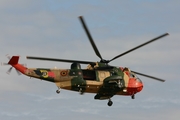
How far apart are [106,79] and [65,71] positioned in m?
5.43

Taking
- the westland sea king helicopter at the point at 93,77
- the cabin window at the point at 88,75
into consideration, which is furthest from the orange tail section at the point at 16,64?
the cabin window at the point at 88,75

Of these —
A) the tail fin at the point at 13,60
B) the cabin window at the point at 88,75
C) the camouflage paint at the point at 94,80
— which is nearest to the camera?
the tail fin at the point at 13,60

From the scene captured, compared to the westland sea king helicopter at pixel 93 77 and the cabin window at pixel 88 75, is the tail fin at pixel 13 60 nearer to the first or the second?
the westland sea king helicopter at pixel 93 77

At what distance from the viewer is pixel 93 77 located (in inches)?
4395

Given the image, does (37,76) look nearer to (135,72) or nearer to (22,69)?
(22,69)

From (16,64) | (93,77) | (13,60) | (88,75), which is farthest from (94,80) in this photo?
(13,60)

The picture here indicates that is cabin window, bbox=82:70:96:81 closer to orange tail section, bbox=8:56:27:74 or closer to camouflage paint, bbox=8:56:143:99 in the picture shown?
camouflage paint, bbox=8:56:143:99

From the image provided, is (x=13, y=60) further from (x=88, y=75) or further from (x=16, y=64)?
(x=88, y=75)

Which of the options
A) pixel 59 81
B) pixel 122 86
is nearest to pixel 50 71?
pixel 59 81

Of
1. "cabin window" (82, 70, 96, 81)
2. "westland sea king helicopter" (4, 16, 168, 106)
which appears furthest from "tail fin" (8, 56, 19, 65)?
"cabin window" (82, 70, 96, 81)

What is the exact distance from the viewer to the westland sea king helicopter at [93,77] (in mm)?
109500

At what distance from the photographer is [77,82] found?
360 ft

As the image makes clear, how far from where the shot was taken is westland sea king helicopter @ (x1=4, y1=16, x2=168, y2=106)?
110 meters

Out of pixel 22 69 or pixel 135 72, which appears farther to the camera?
pixel 135 72
